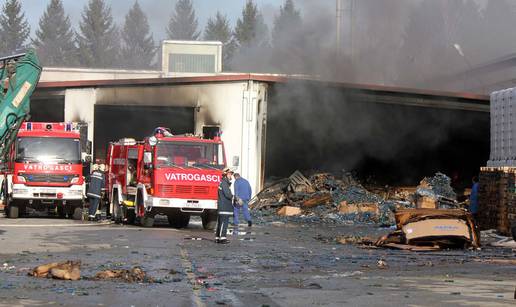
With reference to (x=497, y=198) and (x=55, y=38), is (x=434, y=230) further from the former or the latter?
(x=55, y=38)

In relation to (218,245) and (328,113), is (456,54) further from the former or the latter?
(218,245)

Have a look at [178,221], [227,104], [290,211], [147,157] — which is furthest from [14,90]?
[227,104]

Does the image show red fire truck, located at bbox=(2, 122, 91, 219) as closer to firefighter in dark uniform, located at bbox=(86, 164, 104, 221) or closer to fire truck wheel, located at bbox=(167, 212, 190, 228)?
firefighter in dark uniform, located at bbox=(86, 164, 104, 221)

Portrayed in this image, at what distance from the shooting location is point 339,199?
3172cm

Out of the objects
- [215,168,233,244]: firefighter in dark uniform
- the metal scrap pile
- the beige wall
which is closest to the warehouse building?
the beige wall

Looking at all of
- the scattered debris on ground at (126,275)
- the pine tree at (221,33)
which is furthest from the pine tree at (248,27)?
the scattered debris on ground at (126,275)

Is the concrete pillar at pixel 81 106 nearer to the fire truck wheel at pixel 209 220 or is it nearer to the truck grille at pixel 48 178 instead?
the truck grille at pixel 48 178

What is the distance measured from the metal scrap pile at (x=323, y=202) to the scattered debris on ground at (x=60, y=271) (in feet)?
51.4

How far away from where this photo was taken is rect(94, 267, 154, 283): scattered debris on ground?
1234 centimetres

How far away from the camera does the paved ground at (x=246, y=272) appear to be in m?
10.7

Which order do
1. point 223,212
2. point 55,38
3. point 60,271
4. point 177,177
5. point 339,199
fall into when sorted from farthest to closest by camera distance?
point 55,38, point 339,199, point 177,177, point 223,212, point 60,271

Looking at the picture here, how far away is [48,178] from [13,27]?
225 feet

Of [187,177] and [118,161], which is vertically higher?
[118,161]

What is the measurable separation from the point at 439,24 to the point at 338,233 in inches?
385
